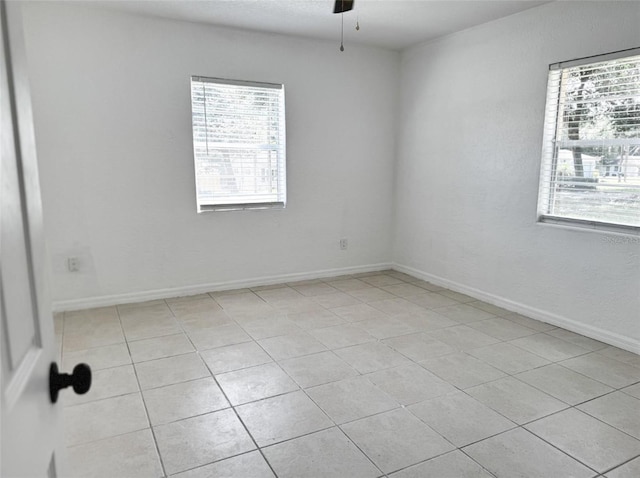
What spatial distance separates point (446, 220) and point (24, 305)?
13.2 feet

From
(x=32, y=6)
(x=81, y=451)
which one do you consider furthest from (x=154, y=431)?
(x=32, y=6)

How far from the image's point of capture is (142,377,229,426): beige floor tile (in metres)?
2.17

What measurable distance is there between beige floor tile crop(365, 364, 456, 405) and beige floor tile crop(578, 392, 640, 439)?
697mm

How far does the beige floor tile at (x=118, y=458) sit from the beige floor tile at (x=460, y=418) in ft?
4.10

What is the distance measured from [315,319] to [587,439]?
1.97 metres

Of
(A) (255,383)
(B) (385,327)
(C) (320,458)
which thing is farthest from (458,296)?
(C) (320,458)

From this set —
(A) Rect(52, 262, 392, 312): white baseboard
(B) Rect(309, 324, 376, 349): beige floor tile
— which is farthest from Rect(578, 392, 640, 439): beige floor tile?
(A) Rect(52, 262, 392, 312): white baseboard

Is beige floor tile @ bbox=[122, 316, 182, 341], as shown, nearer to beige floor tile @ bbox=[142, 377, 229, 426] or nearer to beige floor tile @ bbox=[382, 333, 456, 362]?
beige floor tile @ bbox=[142, 377, 229, 426]

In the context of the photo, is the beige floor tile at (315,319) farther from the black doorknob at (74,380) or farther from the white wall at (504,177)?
the black doorknob at (74,380)

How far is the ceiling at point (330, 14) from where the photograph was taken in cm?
325

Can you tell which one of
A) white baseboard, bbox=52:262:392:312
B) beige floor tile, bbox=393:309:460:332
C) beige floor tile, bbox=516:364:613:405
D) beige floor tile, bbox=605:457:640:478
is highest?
white baseboard, bbox=52:262:392:312

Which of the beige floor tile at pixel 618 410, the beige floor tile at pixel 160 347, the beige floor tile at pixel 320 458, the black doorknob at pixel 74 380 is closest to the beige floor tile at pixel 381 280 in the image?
the beige floor tile at pixel 160 347

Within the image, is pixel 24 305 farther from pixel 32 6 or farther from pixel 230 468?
pixel 32 6

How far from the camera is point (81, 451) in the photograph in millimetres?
1880
